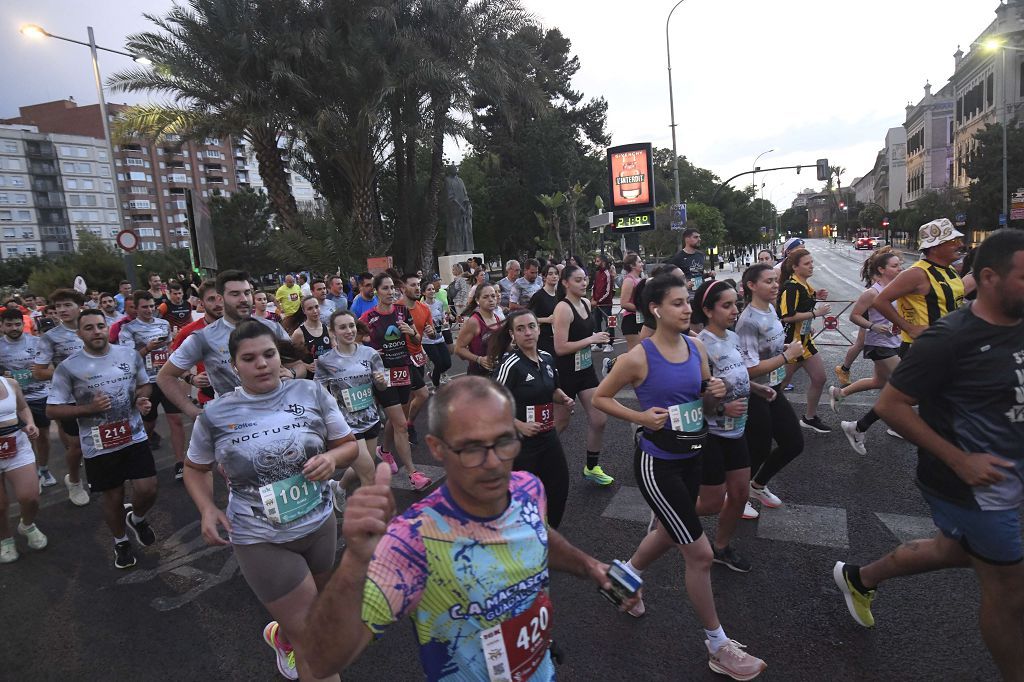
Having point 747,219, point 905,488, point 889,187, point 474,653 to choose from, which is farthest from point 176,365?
point 889,187

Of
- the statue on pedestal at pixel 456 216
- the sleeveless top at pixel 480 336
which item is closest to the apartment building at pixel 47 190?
the statue on pedestal at pixel 456 216

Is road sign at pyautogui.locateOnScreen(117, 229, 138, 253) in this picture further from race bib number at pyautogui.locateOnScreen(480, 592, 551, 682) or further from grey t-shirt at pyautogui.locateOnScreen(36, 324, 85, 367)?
race bib number at pyautogui.locateOnScreen(480, 592, 551, 682)

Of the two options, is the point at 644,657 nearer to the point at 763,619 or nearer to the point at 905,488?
the point at 763,619

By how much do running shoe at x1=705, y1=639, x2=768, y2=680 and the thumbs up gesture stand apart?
7.71 ft

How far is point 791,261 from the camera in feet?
20.7

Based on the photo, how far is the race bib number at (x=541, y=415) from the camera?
3.75 meters

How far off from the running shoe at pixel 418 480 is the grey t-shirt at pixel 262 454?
8.91 feet

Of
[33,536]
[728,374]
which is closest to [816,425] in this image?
[728,374]

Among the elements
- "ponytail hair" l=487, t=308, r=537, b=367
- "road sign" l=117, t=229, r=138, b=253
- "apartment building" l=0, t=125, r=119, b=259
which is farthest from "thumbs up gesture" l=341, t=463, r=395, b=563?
"apartment building" l=0, t=125, r=119, b=259

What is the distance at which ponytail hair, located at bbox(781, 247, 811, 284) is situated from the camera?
6223 mm

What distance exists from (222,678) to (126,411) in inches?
92.3

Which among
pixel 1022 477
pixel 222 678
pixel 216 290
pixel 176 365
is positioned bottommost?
pixel 222 678

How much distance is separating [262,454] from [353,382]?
2.36 meters

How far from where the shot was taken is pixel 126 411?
455 cm
